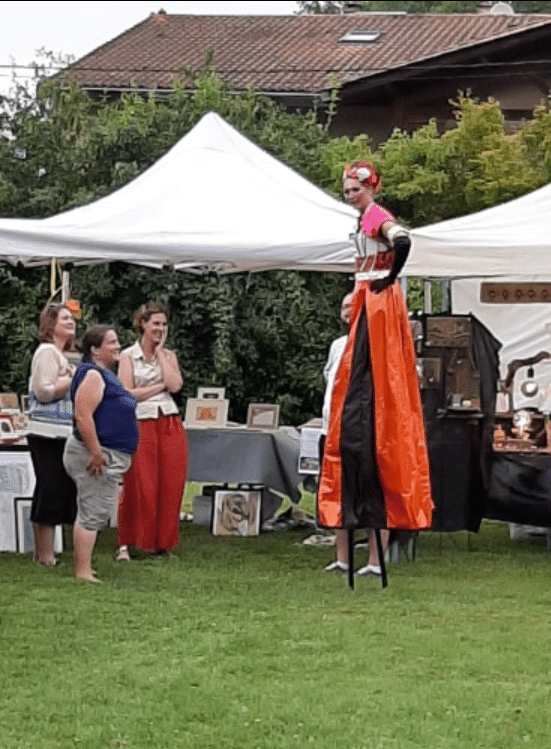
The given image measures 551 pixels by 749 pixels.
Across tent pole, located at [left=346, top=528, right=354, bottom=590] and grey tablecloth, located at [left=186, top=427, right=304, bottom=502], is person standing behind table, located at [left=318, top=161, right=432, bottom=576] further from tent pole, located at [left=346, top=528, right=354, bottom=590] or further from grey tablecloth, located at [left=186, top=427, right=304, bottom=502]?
grey tablecloth, located at [left=186, top=427, right=304, bottom=502]

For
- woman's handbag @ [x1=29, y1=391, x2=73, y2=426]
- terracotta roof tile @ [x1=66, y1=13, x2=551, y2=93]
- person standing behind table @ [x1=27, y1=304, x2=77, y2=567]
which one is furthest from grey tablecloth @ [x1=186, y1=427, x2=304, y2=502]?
terracotta roof tile @ [x1=66, y1=13, x2=551, y2=93]

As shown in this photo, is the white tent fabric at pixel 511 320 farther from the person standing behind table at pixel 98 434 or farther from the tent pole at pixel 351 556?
the person standing behind table at pixel 98 434

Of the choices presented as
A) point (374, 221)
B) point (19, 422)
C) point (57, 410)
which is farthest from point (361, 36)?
point (374, 221)

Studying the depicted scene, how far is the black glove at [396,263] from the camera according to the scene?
759 centimetres

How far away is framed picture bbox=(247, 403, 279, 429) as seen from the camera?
11386 millimetres

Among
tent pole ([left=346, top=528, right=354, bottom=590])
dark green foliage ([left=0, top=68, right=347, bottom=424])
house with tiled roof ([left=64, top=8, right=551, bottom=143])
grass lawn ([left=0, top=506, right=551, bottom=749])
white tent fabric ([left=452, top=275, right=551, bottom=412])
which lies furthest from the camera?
house with tiled roof ([left=64, top=8, right=551, bottom=143])

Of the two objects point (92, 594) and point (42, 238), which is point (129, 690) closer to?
point (92, 594)

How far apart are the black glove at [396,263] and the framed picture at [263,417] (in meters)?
3.61

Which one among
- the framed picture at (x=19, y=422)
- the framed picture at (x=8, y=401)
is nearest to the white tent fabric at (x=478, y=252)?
the framed picture at (x=19, y=422)

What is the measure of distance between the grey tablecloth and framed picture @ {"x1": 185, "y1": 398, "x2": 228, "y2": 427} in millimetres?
243

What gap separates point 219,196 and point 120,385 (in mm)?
2387

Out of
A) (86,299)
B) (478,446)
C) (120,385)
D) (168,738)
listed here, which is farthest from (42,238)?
(86,299)

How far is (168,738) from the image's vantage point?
17.2 feet

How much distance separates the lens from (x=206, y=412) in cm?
1131
